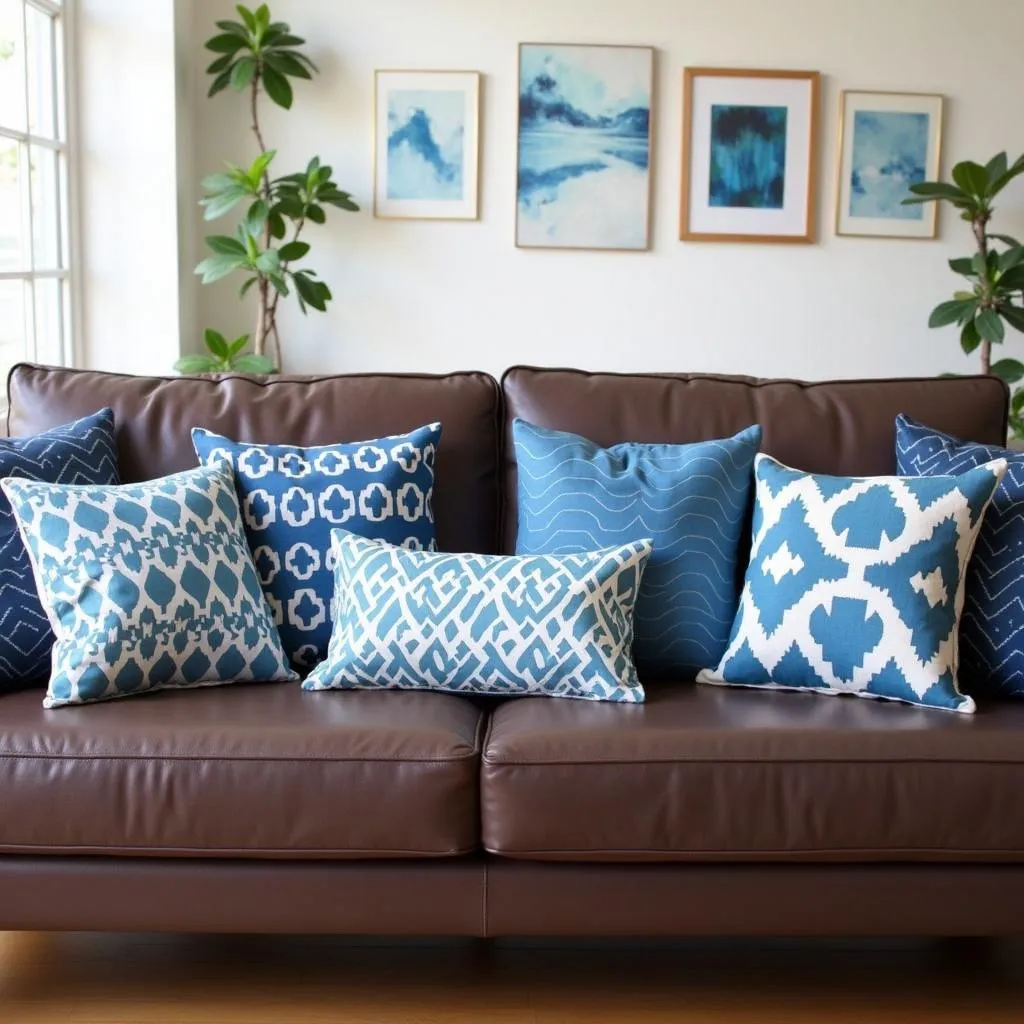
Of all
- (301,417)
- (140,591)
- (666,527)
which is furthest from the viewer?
(301,417)

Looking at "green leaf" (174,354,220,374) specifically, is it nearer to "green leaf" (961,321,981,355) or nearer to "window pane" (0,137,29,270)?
"window pane" (0,137,29,270)

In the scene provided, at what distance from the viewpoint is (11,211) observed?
12.7 feet

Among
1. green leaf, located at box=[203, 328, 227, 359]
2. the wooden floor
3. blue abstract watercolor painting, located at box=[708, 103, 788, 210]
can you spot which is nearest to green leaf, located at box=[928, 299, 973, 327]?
blue abstract watercolor painting, located at box=[708, 103, 788, 210]

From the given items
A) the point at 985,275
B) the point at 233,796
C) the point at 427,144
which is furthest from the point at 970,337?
the point at 233,796

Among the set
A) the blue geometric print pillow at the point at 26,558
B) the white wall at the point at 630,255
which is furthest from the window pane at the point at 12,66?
the blue geometric print pillow at the point at 26,558

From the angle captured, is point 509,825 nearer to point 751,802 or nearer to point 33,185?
point 751,802

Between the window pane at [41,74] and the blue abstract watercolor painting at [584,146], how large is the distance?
1.53m

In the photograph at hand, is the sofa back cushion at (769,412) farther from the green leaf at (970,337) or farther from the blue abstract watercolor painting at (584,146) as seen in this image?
the blue abstract watercolor painting at (584,146)

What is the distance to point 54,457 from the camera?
2.27 meters

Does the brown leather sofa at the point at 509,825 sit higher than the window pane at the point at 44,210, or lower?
lower

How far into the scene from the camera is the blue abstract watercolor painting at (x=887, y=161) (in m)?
4.68

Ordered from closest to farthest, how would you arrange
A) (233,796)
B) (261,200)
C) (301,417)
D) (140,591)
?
(233,796) → (140,591) → (301,417) → (261,200)

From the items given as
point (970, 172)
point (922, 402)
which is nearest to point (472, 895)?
point (922, 402)

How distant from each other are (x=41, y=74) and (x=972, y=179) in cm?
295
